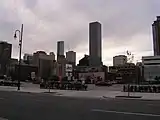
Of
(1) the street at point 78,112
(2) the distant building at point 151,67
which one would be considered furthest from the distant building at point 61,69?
(2) the distant building at point 151,67

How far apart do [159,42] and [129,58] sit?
267 ft

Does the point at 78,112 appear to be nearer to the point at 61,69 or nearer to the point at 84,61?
the point at 61,69

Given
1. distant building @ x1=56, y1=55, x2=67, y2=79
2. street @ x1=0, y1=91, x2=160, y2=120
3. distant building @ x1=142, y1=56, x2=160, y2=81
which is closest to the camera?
street @ x1=0, y1=91, x2=160, y2=120

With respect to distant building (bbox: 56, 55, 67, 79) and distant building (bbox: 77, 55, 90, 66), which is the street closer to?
distant building (bbox: 56, 55, 67, 79)

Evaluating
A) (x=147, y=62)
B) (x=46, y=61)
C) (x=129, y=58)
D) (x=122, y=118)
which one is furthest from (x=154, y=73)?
(x=122, y=118)

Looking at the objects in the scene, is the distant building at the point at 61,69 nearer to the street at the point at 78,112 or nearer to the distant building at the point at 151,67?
the street at the point at 78,112

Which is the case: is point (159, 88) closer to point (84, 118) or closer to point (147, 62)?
point (84, 118)

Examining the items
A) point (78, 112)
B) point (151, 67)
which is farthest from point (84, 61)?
point (78, 112)

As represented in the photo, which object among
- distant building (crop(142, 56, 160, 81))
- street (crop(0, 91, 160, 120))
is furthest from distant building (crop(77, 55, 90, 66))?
street (crop(0, 91, 160, 120))

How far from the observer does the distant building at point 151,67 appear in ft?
447

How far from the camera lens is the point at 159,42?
372ft

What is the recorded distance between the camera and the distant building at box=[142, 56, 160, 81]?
136 meters

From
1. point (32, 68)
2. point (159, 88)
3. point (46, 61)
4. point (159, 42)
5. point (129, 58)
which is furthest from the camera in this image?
point (46, 61)

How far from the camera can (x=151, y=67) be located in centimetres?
14212
